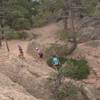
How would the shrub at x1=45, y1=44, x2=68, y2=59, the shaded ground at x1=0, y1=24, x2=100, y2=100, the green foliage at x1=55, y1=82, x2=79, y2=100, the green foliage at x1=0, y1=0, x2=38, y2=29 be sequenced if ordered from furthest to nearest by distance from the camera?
the green foliage at x1=0, y1=0, x2=38, y2=29 < the shrub at x1=45, y1=44, x2=68, y2=59 < the shaded ground at x1=0, y1=24, x2=100, y2=100 < the green foliage at x1=55, y1=82, x2=79, y2=100

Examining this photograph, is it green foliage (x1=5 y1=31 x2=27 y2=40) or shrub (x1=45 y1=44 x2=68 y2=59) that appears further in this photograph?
green foliage (x1=5 y1=31 x2=27 y2=40)

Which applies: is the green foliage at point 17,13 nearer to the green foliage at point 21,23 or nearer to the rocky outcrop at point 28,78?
the green foliage at point 21,23

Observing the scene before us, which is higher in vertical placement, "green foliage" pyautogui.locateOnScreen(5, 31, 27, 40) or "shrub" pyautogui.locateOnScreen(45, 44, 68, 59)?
"shrub" pyautogui.locateOnScreen(45, 44, 68, 59)

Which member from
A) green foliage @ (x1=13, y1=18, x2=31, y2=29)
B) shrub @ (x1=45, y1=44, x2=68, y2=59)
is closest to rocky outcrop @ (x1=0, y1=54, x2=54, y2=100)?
shrub @ (x1=45, y1=44, x2=68, y2=59)

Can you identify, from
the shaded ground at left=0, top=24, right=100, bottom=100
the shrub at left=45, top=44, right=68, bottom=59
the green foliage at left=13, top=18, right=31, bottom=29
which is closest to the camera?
the shaded ground at left=0, top=24, right=100, bottom=100

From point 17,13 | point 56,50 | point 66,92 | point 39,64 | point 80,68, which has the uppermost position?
point 66,92

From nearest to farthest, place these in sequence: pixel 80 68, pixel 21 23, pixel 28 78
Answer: pixel 28 78, pixel 80 68, pixel 21 23

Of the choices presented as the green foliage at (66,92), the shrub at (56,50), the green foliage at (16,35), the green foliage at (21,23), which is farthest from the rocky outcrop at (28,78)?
the green foliage at (21,23)

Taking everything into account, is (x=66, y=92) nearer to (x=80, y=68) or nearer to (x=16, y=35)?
(x=80, y=68)

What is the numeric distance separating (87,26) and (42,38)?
4.64 meters

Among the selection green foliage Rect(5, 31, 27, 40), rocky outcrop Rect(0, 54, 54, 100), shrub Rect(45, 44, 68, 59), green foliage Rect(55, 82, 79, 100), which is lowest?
green foliage Rect(5, 31, 27, 40)

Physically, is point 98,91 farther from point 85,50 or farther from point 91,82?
point 85,50

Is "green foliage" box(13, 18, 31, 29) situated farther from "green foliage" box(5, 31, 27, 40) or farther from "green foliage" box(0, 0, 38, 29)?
"green foliage" box(5, 31, 27, 40)

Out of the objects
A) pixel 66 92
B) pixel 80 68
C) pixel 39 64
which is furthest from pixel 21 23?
pixel 66 92
